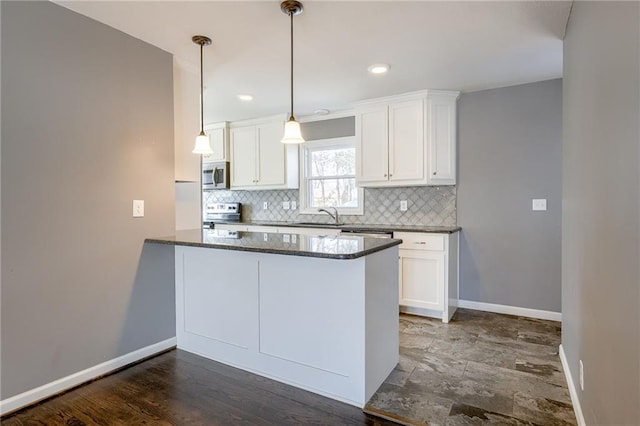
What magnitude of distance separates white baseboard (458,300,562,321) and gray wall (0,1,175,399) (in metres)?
3.01

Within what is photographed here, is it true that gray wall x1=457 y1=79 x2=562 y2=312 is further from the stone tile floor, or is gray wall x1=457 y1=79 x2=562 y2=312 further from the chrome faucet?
the chrome faucet

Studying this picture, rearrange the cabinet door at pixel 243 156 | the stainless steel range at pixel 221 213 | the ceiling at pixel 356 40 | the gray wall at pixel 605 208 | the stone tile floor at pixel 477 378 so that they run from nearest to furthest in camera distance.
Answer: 1. the gray wall at pixel 605 208
2. the stone tile floor at pixel 477 378
3. the ceiling at pixel 356 40
4. the cabinet door at pixel 243 156
5. the stainless steel range at pixel 221 213

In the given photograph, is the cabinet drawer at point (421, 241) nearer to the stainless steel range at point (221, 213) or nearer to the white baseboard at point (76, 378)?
the white baseboard at point (76, 378)

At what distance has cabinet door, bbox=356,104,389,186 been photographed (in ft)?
12.6

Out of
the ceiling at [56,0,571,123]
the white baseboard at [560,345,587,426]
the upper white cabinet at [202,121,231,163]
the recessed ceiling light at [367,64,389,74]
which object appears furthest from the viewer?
the upper white cabinet at [202,121,231,163]

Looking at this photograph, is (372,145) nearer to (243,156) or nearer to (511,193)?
(511,193)

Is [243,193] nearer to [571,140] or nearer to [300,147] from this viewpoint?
[300,147]

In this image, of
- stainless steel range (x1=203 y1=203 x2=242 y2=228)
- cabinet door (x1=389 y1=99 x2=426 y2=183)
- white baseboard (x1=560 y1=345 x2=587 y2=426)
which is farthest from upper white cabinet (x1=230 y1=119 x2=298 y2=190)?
white baseboard (x1=560 y1=345 x2=587 y2=426)

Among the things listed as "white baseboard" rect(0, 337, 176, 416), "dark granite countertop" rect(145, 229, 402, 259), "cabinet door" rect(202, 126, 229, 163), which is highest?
"cabinet door" rect(202, 126, 229, 163)

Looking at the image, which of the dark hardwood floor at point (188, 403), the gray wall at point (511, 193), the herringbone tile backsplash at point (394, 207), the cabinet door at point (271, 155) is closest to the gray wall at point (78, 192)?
the dark hardwood floor at point (188, 403)

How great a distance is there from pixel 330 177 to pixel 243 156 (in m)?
1.32

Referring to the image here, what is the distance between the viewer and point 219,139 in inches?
200

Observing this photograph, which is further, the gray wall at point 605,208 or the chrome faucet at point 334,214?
the chrome faucet at point 334,214

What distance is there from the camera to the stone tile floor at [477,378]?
1868 mm
